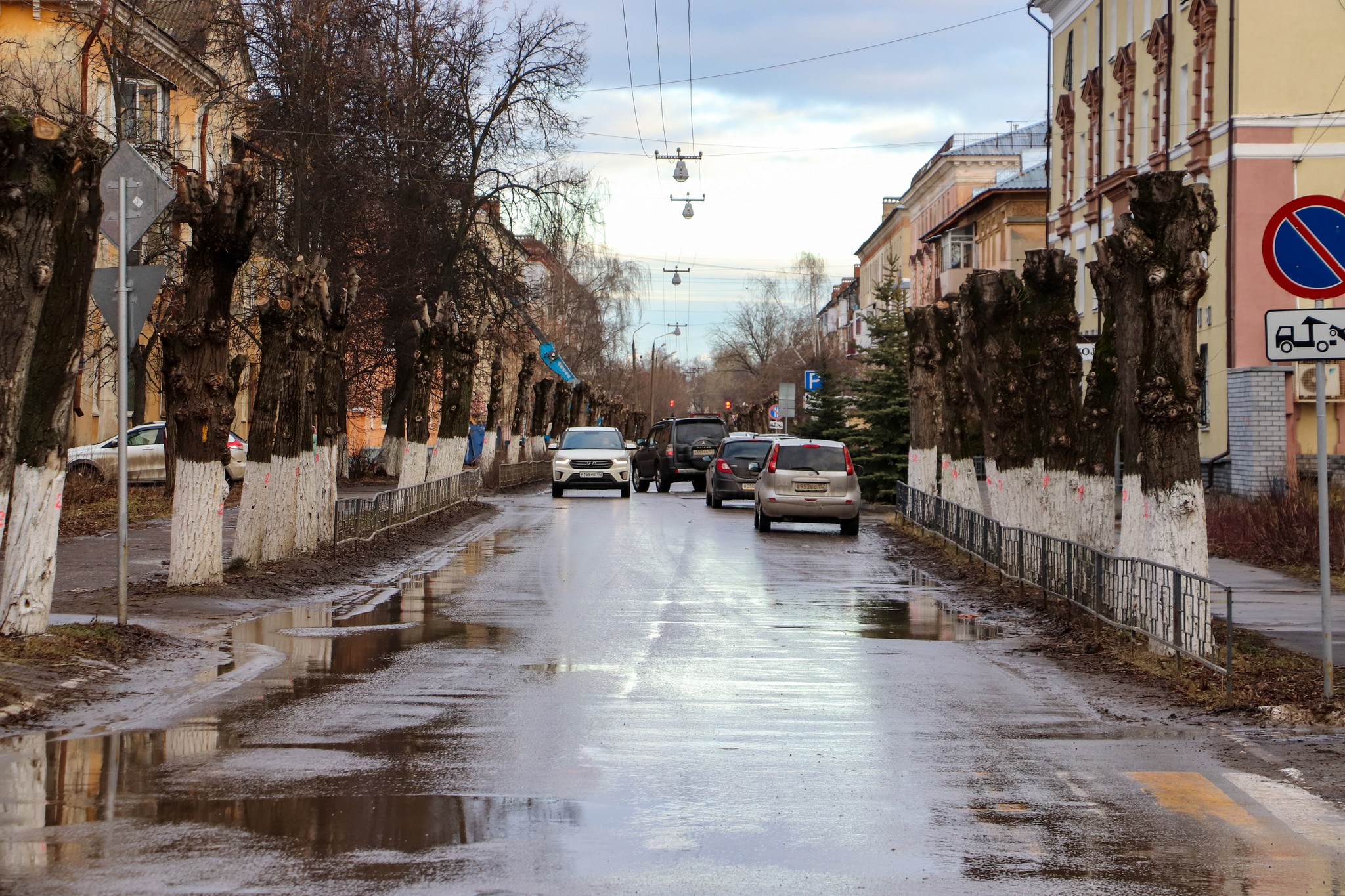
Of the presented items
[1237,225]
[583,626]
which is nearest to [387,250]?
[1237,225]

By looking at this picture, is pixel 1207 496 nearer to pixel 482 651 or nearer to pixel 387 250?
pixel 387 250

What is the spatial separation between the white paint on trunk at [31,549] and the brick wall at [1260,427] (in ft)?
92.9

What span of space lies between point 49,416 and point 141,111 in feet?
74.7

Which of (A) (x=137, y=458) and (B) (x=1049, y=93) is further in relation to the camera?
(B) (x=1049, y=93)

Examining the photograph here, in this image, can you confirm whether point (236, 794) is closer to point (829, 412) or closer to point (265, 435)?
point (265, 435)

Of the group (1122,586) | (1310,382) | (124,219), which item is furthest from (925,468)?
(124,219)

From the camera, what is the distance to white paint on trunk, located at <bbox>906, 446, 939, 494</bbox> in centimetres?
3152

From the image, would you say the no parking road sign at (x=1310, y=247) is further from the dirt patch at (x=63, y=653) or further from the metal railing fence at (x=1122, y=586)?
the dirt patch at (x=63, y=653)

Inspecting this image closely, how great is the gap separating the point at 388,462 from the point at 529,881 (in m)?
42.7

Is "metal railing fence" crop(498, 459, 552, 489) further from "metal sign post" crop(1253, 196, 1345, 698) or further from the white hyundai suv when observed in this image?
"metal sign post" crop(1253, 196, 1345, 698)

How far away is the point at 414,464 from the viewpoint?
1184 inches

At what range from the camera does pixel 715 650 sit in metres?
12.6

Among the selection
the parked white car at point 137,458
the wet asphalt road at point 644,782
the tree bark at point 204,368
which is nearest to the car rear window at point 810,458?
the tree bark at point 204,368

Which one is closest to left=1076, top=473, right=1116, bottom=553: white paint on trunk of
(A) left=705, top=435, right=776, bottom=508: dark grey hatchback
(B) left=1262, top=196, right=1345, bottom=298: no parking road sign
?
(B) left=1262, top=196, right=1345, bottom=298: no parking road sign
